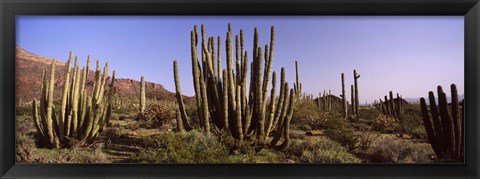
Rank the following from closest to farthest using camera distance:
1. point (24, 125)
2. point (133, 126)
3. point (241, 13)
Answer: point (241, 13) < point (24, 125) < point (133, 126)

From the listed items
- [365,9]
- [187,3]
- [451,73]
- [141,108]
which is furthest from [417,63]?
[141,108]

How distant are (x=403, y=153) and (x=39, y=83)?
12.1 feet

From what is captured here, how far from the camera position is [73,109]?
4934mm

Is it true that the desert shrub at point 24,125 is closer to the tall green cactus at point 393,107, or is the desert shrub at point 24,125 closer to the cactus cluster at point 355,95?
the cactus cluster at point 355,95

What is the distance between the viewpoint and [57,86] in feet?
16.0

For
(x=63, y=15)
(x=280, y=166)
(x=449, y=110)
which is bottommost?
(x=280, y=166)

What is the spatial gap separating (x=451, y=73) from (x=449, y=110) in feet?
1.20

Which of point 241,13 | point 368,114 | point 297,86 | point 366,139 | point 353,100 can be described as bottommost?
point 366,139

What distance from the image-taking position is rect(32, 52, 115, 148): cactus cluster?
15.8 feet

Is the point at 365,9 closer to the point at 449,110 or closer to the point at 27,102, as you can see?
the point at 449,110

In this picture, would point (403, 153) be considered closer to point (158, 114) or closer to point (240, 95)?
point (240, 95)

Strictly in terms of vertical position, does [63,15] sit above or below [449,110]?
above

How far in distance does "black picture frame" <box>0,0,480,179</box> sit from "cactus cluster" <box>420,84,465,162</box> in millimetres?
78

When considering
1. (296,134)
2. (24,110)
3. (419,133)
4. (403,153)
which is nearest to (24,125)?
(24,110)
